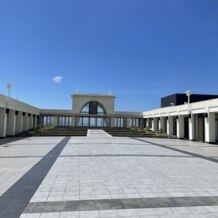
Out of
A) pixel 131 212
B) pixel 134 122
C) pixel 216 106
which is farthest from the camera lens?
pixel 134 122

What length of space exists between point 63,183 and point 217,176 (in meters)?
4.69

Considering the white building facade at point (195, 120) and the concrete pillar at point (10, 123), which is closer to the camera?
the white building facade at point (195, 120)

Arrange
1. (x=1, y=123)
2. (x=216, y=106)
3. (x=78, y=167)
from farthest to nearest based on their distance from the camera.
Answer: (x=1, y=123) → (x=216, y=106) → (x=78, y=167)

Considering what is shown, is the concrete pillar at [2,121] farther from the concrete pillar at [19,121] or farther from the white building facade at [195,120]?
the white building facade at [195,120]

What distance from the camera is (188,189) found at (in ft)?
19.9

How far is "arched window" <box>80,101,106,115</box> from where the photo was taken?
149 ft

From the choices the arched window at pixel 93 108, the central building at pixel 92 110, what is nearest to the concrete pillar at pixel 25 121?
the central building at pixel 92 110

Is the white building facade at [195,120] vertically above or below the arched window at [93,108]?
below

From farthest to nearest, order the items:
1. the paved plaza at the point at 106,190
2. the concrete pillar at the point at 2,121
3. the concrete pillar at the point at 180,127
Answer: the concrete pillar at the point at 180,127 < the concrete pillar at the point at 2,121 < the paved plaza at the point at 106,190

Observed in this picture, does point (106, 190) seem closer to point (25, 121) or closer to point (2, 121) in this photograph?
point (2, 121)

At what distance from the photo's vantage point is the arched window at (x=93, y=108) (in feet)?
149

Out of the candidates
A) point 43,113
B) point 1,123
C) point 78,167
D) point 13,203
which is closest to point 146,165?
point 78,167

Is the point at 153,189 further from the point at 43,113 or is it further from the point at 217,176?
the point at 43,113

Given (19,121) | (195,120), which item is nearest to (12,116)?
(19,121)
